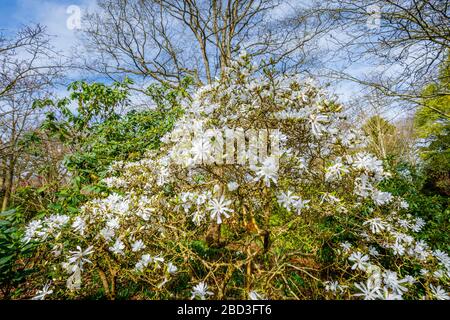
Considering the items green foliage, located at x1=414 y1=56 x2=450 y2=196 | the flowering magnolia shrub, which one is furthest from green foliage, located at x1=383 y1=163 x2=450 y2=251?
green foliage, located at x1=414 y1=56 x2=450 y2=196

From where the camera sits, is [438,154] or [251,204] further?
[438,154]

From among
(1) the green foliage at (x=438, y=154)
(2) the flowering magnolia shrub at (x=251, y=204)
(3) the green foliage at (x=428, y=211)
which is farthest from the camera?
(1) the green foliage at (x=438, y=154)

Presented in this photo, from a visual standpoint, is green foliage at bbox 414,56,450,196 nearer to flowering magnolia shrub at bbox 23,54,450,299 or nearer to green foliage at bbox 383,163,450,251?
green foliage at bbox 383,163,450,251

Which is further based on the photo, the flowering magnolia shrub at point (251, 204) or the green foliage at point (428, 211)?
the green foliage at point (428, 211)

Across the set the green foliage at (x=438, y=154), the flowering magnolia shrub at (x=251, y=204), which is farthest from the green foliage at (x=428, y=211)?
the green foliage at (x=438, y=154)

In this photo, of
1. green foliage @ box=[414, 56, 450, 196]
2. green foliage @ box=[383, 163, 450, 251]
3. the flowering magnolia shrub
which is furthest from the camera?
green foliage @ box=[414, 56, 450, 196]

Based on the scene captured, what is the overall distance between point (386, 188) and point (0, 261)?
16.9 feet

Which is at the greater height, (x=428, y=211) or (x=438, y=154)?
(x=438, y=154)

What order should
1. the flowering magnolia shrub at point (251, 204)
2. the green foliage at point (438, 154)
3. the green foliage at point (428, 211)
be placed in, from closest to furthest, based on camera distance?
the flowering magnolia shrub at point (251, 204) → the green foliage at point (428, 211) → the green foliage at point (438, 154)

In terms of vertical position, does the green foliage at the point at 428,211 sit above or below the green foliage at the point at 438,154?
below

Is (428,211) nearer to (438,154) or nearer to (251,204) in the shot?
(251,204)

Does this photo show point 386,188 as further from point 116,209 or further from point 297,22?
point 116,209

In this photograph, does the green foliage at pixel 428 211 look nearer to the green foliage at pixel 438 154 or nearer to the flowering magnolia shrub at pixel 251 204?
the flowering magnolia shrub at pixel 251 204

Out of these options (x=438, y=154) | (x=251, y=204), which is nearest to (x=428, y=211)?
(x=251, y=204)
